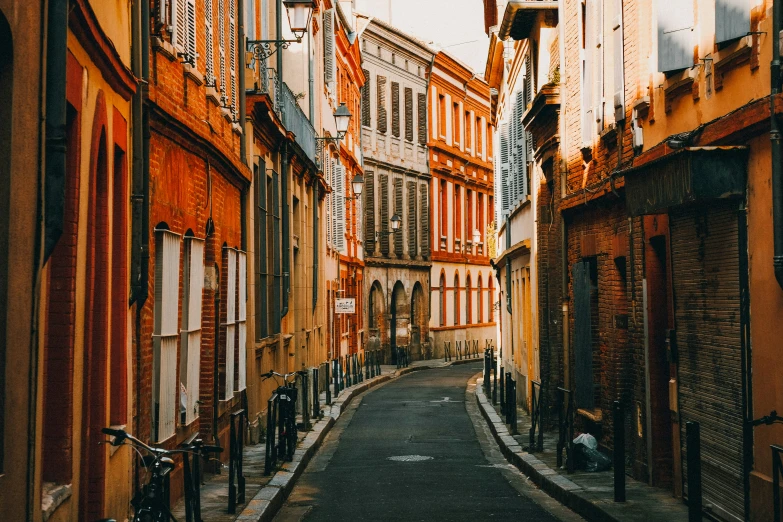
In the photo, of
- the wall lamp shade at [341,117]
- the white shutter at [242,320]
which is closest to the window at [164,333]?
the white shutter at [242,320]

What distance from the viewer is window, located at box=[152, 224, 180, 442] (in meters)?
11.9

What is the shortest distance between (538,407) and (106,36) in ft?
33.9

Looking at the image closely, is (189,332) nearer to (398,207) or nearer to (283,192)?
(283,192)

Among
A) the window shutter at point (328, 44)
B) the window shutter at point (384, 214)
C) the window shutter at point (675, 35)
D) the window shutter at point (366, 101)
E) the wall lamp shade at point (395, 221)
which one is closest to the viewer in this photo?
the window shutter at point (675, 35)

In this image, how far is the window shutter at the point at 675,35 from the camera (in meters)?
11.6

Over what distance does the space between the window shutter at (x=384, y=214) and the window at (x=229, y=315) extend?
1213 inches

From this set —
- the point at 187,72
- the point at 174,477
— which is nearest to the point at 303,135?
the point at 187,72

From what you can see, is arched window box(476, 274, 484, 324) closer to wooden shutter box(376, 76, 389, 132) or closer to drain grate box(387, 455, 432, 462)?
wooden shutter box(376, 76, 389, 132)

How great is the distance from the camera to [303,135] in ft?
84.9

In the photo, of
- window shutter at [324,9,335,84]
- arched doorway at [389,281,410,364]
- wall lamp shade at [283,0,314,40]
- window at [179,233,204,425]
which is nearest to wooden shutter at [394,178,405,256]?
arched doorway at [389,281,410,364]

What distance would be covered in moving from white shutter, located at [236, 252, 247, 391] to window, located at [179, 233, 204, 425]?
3227 mm

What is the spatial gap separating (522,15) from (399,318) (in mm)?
28247

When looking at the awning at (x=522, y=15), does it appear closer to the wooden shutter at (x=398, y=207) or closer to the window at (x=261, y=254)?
the window at (x=261, y=254)

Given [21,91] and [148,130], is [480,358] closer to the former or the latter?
[148,130]
